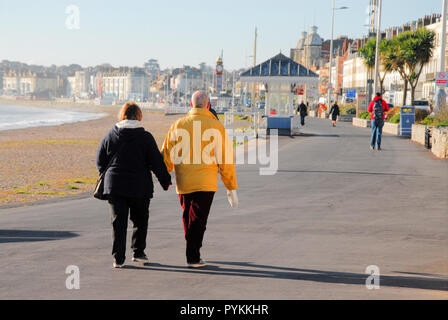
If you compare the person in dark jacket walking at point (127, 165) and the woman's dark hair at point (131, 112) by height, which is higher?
the woman's dark hair at point (131, 112)

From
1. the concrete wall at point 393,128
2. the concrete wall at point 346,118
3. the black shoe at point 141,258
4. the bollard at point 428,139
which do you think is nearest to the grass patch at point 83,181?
the black shoe at point 141,258

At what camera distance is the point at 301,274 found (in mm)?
6844

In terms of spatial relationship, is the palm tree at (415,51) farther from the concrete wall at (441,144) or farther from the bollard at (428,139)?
the concrete wall at (441,144)

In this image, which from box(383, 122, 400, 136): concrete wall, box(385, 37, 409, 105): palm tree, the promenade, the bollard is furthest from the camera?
box(385, 37, 409, 105): palm tree

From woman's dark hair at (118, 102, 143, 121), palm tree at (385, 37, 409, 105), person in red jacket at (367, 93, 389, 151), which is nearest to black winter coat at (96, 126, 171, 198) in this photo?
woman's dark hair at (118, 102, 143, 121)

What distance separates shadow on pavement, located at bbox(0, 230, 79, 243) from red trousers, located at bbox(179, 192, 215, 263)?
2.29 m

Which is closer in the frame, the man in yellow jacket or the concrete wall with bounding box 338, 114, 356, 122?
the man in yellow jacket

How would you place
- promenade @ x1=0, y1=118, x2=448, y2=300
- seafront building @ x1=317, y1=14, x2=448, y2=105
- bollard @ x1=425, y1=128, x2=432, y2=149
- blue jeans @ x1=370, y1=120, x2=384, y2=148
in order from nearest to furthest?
promenade @ x1=0, y1=118, x2=448, y2=300, blue jeans @ x1=370, y1=120, x2=384, y2=148, bollard @ x1=425, y1=128, x2=432, y2=149, seafront building @ x1=317, y1=14, x2=448, y2=105

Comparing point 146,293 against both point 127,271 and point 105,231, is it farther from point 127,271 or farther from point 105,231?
point 105,231

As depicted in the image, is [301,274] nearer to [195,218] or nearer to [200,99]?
[195,218]

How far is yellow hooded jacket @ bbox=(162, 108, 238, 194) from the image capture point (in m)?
7.03

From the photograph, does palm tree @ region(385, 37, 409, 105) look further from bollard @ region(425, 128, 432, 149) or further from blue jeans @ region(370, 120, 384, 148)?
blue jeans @ region(370, 120, 384, 148)

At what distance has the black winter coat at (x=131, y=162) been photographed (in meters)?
7.00

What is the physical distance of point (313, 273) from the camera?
6.89 m
